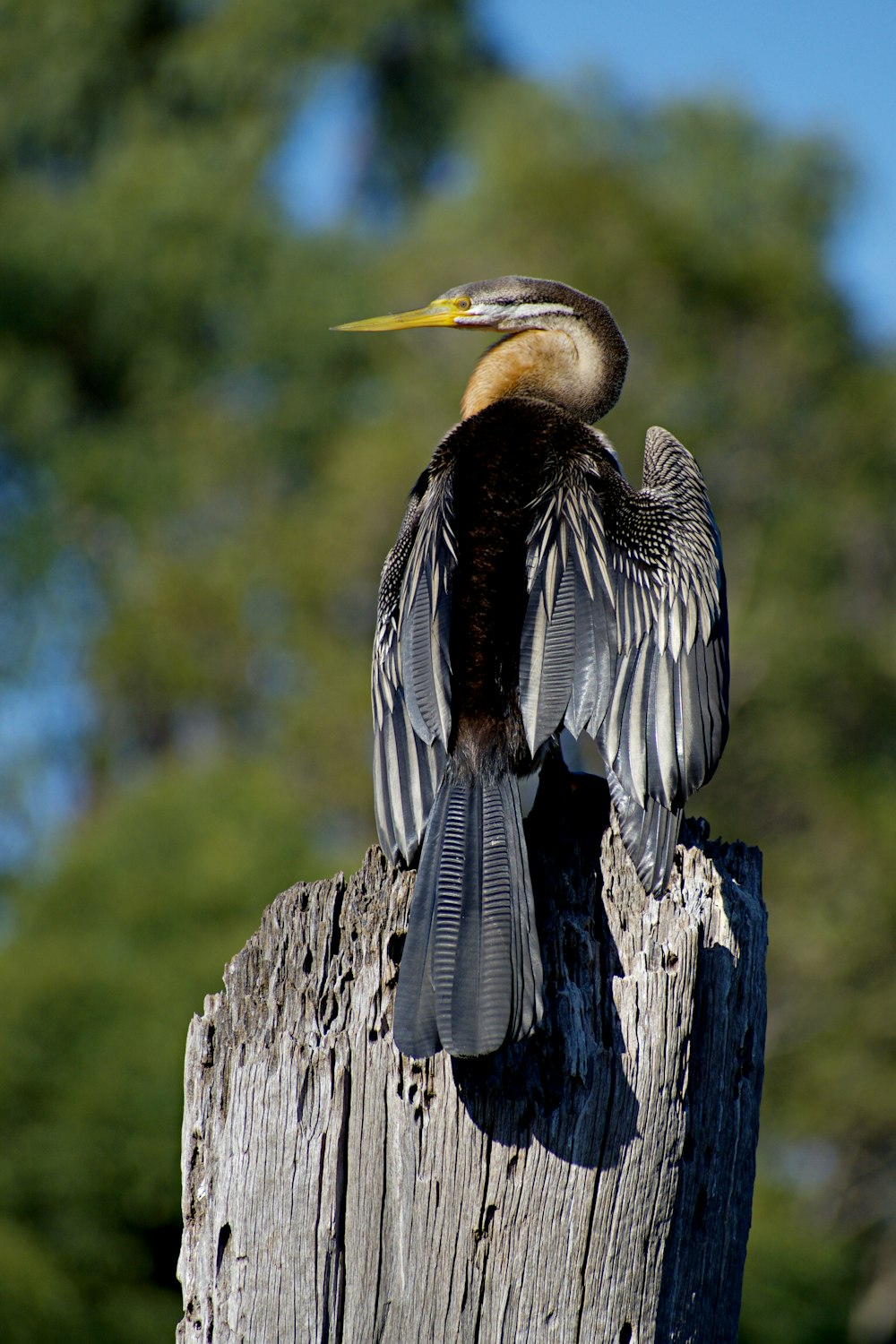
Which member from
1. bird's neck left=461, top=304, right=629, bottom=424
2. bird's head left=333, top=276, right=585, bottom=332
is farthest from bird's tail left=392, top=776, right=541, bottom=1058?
bird's head left=333, top=276, right=585, bottom=332

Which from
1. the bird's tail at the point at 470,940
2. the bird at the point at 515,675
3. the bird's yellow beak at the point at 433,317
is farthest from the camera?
the bird's yellow beak at the point at 433,317

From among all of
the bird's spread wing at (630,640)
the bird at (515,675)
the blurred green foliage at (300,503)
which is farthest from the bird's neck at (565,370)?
the blurred green foliage at (300,503)

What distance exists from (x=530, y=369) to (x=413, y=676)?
150 cm

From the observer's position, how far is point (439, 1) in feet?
73.8

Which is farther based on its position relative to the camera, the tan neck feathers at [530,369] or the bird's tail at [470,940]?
the tan neck feathers at [530,369]

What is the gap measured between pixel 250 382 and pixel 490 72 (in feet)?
25.1

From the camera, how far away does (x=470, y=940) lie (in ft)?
Result: 7.34

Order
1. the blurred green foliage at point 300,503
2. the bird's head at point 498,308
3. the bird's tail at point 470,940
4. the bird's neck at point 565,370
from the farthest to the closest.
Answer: the blurred green foliage at point 300,503
the bird's head at point 498,308
the bird's neck at point 565,370
the bird's tail at point 470,940

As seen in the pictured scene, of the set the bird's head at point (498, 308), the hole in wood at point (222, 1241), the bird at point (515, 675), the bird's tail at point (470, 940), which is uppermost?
the bird's head at point (498, 308)

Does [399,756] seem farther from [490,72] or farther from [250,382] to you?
[490,72]

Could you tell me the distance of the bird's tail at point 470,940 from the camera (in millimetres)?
2117

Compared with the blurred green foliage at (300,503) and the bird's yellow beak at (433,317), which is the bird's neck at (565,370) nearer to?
the bird's yellow beak at (433,317)

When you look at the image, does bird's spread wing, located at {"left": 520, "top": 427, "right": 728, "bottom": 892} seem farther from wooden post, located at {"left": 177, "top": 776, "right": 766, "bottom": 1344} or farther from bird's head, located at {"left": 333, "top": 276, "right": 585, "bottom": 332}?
bird's head, located at {"left": 333, "top": 276, "right": 585, "bottom": 332}

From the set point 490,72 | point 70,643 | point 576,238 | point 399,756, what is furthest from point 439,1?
point 399,756
